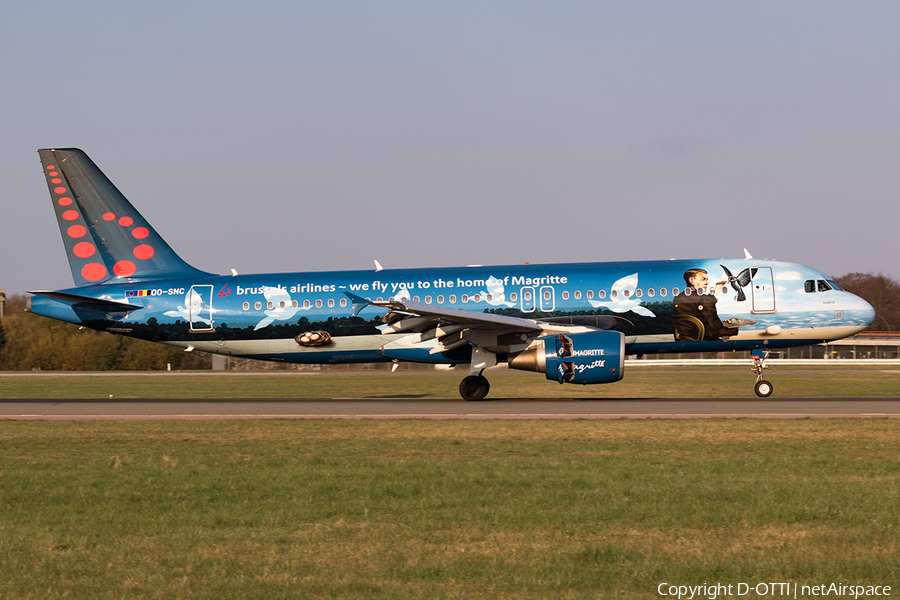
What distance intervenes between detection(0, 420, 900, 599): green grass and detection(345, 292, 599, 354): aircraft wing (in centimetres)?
892

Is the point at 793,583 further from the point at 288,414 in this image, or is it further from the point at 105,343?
the point at 105,343

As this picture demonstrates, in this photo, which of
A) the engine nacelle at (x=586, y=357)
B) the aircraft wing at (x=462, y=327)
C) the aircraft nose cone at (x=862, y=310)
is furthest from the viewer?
the aircraft nose cone at (x=862, y=310)

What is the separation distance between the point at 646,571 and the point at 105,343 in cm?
7603

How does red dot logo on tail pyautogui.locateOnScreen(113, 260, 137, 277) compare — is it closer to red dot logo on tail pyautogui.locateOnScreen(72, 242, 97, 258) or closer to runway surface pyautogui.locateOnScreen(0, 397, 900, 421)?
red dot logo on tail pyautogui.locateOnScreen(72, 242, 97, 258)

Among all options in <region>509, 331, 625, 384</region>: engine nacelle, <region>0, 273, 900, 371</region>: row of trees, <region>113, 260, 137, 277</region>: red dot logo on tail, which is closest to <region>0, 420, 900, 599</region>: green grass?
<region>509, 331, 625, 384</region>: engine nacelle

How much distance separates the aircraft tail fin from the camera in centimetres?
3012

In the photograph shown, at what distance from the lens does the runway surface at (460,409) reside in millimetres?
21406

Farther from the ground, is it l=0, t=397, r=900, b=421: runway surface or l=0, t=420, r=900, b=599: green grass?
l=0, t=397, r=900, b=421: runway surface

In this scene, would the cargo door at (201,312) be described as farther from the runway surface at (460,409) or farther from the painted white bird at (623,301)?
the painted white bird at (623,301)

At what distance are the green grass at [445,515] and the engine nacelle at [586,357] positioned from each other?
8293 mm

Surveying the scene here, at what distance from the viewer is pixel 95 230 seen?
30156 mm

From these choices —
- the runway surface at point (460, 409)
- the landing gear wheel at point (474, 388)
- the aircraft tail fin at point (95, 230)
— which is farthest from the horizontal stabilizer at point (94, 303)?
the landing gear wheel at point (474, 388)

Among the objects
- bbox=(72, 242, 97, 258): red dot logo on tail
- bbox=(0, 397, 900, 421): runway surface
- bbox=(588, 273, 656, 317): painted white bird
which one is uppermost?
bbox=(72, 242, 97, 258): red dot logo on tail

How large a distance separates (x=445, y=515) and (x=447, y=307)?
18.4 m
